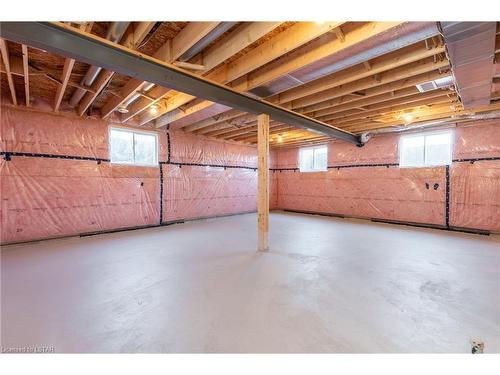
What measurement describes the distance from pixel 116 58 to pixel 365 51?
2.46 metres

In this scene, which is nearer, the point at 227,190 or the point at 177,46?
the point at 177,46

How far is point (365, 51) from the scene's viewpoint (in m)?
2.33

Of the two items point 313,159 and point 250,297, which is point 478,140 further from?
point 250,297

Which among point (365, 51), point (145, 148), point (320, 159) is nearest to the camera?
point (365, 51)

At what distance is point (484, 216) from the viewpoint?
4.72 metres

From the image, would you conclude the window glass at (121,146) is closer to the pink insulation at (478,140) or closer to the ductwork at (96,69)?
the ductwork at (96,69)

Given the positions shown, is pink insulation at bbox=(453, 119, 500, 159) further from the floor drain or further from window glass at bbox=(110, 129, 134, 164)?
window glass at bbox=(110, 129, 134, 164)

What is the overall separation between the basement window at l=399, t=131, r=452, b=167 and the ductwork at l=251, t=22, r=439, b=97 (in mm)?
4314

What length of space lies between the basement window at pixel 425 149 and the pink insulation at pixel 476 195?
0.39 meters

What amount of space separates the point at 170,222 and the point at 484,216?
6.95 meters

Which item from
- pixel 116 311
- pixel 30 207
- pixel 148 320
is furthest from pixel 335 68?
pixel 30 207

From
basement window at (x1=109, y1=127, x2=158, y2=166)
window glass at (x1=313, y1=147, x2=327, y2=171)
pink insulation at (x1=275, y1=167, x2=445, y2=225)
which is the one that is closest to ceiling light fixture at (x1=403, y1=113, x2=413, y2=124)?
pink insulation at (x1=275, y1=167, x2=445, y2=225)

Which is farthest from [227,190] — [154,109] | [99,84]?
[99,84]
